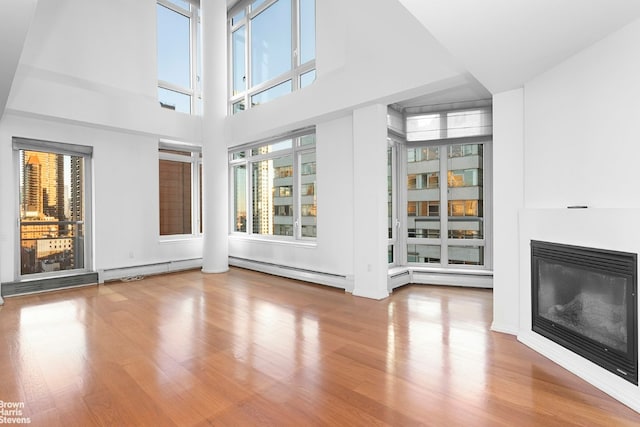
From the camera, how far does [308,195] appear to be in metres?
6.18

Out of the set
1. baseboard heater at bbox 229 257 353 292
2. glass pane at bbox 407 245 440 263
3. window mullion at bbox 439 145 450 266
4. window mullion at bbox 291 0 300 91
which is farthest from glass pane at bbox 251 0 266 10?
glass pane at bbox 407 245 440 263

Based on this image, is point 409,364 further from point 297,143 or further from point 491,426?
point 297,143

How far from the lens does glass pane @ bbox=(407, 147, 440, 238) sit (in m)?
5.74

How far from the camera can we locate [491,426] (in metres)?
1.91

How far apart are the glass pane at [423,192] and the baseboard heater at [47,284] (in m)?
5.76

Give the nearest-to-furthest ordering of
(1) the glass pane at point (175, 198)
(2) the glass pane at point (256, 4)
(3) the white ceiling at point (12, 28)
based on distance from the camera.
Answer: (3) the white ceiling at point (12, 28) → (1) the glass pane at point (175, 198) → (2) the glass pane at point (256, 4)

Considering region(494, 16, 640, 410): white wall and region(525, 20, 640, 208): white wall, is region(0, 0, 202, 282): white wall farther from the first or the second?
region(525, 20, 640, 208): white wall

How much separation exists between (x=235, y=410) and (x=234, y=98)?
717 centimetres

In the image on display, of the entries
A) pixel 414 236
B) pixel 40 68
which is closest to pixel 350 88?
pixel 414 236

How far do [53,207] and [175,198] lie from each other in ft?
7.24

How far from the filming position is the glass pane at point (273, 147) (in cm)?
653

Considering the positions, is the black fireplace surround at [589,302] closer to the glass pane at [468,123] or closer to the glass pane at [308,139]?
the glass pane at [468,123]

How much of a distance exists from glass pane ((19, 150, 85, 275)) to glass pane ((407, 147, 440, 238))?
19.5 feet

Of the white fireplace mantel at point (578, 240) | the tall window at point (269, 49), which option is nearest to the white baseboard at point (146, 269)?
the tall window at point (269, 49)
